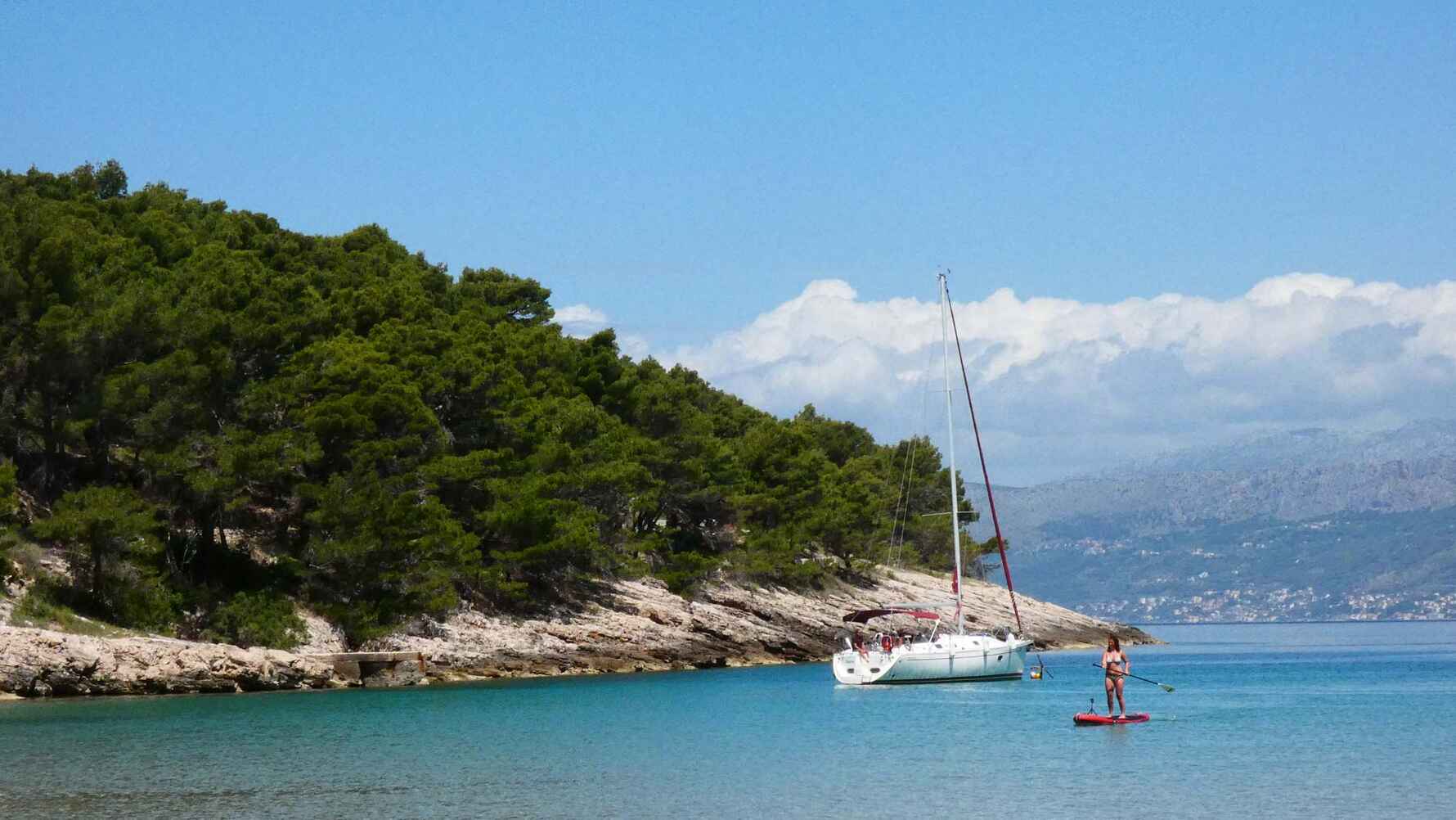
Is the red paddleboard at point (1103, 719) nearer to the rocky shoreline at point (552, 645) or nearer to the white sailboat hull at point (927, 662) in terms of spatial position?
the white sailboat hull at point (927, 662)

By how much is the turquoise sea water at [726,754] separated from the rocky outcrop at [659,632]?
3.77 metres

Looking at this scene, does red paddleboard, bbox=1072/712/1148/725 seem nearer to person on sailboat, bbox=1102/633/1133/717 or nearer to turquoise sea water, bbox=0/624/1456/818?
person on sailboat, bbox=1102/633/1133/717

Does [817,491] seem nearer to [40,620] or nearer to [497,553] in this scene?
[497,553]

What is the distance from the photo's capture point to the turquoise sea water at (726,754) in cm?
2564

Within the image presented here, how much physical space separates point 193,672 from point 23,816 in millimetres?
23702

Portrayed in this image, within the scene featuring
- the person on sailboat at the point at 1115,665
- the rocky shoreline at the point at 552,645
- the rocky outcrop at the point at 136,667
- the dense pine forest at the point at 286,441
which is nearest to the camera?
the person on sailboat at the point at 1115,665

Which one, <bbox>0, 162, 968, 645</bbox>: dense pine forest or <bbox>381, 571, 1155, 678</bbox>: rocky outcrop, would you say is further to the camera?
<bbox>381, 571, 1155, 678</bbox>: rocky outcrop

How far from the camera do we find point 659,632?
217ft

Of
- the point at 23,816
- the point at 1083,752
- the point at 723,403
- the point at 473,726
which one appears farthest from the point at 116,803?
the point at 723,403

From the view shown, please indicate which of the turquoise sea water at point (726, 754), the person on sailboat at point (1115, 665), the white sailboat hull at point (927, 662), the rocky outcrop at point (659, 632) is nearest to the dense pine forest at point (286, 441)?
the rocky outcrop at point (659, 632)

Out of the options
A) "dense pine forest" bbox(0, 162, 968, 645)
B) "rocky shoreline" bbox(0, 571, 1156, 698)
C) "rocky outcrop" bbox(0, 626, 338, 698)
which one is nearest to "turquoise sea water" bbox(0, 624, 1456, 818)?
"rocky outcrop" bbox(0, 626, 338, 698)

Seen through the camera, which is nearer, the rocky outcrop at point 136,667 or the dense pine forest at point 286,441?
the rocky outcrop at point 136,667

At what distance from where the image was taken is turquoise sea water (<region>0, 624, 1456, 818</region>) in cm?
2564

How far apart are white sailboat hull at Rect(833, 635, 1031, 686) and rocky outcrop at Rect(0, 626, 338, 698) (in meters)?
17.2
